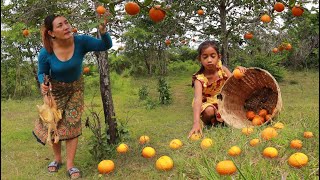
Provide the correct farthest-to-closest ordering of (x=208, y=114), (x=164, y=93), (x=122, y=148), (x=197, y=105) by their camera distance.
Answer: (x=164, y=93) < (x=208, y=114) < (x=197, y=105) < (x=122, y=148)

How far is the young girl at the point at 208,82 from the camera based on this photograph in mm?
4555

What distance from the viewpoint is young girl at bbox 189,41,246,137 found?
4555mm

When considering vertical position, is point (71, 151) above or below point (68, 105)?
below

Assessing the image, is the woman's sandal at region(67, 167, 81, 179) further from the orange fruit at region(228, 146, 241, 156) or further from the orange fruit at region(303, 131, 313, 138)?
the orange fruit at region(303, 131, 313, 138)

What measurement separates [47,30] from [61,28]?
16 cm

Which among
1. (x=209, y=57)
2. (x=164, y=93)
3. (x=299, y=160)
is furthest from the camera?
(x=164, y=93)

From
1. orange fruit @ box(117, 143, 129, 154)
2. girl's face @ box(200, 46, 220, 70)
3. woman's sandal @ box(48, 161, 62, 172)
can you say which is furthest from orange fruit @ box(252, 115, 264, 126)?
woman's sandal @ box(48, 161, 62, 172)

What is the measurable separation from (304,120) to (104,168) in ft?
7.08

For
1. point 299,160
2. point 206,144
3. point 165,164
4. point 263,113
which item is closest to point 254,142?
point 206,144

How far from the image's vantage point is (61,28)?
322cm

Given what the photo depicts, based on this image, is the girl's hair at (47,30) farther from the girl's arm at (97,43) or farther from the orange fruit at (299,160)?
the orange fruit at (299,160)

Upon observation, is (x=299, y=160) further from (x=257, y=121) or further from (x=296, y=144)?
(x=257, y=121)

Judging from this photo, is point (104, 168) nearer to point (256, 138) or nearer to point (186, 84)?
point (256, 138)

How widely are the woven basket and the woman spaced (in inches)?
77.0
